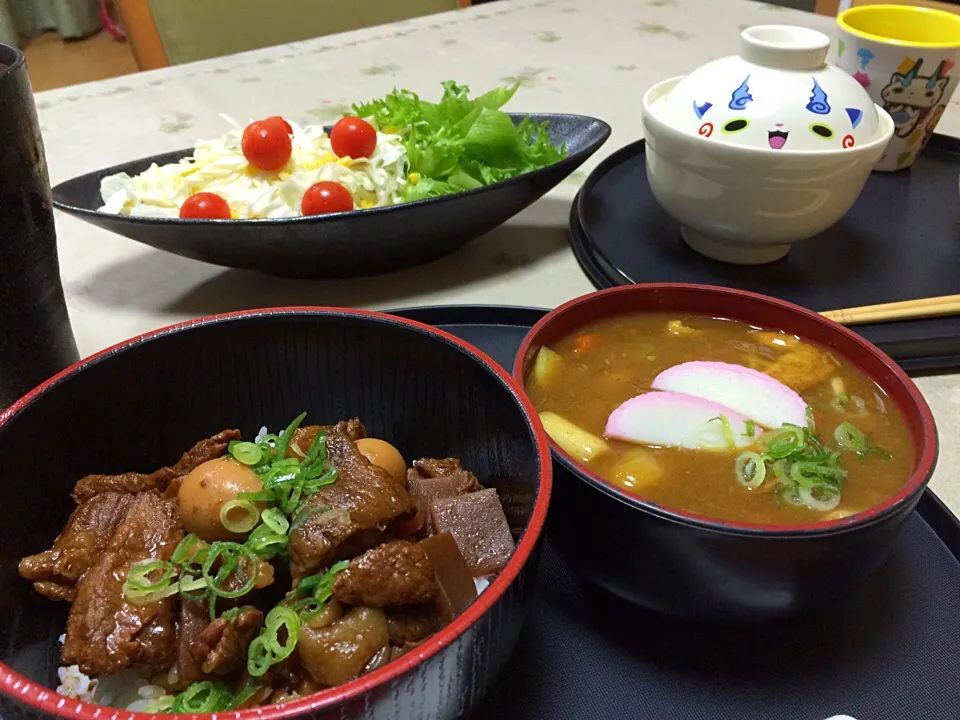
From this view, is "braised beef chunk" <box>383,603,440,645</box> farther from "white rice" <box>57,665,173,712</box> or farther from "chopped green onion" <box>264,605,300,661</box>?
"white rice" <box>57,665,173,712</box>

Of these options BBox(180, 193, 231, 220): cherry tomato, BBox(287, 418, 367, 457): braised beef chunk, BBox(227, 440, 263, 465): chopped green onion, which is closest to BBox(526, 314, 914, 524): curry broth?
BBox(287, 418, 367, 457): braised beef chunk

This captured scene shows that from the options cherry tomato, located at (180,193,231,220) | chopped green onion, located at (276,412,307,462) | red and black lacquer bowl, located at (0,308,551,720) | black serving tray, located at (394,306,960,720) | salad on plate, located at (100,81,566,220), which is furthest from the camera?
salad on plate, located at (100,81,566,220)

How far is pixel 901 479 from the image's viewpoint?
34.9 inches

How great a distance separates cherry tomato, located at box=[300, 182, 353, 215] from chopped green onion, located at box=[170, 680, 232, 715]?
0.97 metres

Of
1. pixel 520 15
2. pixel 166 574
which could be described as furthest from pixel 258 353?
pixel 520 15

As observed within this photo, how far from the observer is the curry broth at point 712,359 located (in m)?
0.88

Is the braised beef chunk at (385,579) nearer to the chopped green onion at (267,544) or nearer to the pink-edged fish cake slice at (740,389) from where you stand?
the chopped green onion at (267,544)

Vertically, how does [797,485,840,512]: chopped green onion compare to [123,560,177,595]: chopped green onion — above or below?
below

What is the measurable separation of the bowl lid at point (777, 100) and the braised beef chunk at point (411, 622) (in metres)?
0.96

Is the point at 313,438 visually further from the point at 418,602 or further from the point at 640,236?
the point at 640,236

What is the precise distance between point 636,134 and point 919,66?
0.68 metres

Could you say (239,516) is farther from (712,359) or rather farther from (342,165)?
(342,165)

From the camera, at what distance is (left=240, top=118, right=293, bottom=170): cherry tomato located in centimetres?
166

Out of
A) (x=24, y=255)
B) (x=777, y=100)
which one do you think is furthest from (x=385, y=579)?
(x=777, y=100)
